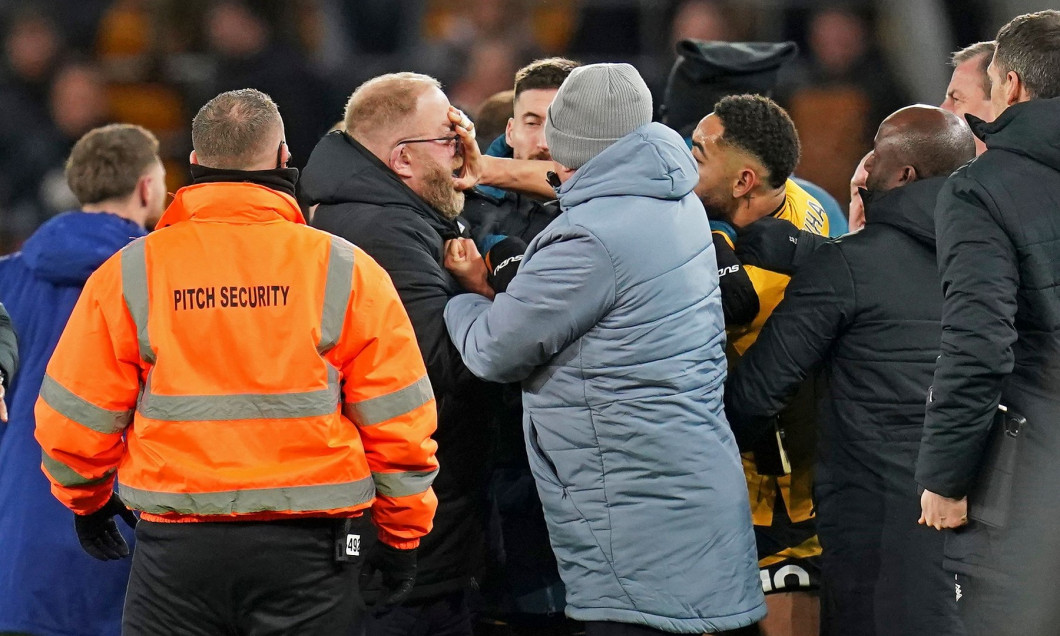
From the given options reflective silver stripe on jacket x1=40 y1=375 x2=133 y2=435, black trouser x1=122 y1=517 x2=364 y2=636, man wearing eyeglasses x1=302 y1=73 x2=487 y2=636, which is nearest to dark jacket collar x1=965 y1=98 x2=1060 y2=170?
man wearing eyeglasses x1=302 y1=73 x2=487 y2=636

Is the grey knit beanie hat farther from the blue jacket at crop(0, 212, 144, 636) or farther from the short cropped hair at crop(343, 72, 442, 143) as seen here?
the blue jacket at crop(0, 212, 144, 636)

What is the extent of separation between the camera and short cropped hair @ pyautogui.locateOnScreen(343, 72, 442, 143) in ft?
11.4

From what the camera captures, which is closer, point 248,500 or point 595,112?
point 248,500

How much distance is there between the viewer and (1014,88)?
9.85 ft

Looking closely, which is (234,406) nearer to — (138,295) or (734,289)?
(138,295)

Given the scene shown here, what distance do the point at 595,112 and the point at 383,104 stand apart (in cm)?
74

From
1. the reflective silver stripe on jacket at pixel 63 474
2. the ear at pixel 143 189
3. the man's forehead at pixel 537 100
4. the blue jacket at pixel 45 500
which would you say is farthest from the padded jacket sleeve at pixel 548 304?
the ear at pixel 143 189

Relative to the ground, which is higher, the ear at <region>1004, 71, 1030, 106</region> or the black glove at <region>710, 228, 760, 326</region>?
the ear at <region>1004, 71, 1030, 106</region>

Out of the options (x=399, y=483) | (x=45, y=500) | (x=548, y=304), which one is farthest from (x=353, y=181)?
(x=45, y=500)

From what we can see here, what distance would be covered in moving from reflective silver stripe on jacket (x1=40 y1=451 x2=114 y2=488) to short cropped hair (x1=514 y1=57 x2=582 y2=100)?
1.85 metres

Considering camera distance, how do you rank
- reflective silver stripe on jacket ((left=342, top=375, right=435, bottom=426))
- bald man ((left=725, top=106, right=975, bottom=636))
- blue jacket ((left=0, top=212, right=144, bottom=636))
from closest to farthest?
reflective silver stripe on jacket ((left=342, top=375, right=435, bottom=426)), bald man ((left=725, top=106, right=975, bottom=636)), blue jacket ((left=0, top=212, right=144, bottom=636))

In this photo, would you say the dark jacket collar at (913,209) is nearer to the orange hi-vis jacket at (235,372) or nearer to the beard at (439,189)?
the beard at (439,189)

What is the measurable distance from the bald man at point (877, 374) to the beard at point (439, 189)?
3.08 feet

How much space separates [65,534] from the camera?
375 cm
